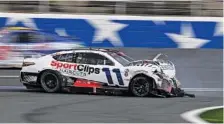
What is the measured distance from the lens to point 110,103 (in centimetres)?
1288

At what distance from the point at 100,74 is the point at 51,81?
125 cm

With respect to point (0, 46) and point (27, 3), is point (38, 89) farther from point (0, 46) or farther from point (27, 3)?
point (27, 3)

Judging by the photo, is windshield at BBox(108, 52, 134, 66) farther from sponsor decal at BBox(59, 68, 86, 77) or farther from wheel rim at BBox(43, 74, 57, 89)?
wheel rim at BBox(43, 74, 57, 89)

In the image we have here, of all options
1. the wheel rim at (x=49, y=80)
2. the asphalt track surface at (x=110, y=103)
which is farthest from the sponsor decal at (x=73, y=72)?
the asphalt track surface at (x=110, y=103)

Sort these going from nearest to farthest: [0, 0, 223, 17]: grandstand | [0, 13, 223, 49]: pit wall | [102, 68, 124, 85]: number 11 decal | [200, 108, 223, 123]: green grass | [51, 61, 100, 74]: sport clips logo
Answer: [200, 108, 223, 123]: green grass → [102, 68, 124, 85]: number 11 decal → [51, 61, 100, 74]: sport clips logo → [0, 13, 223, 49]: pit wall → [0, 0, 223, 17]: grandstand

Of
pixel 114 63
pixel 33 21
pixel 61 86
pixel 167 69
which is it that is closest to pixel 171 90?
pixel 167 69

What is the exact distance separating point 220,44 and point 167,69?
6.64 metres

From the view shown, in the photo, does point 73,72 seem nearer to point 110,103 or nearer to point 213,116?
point 110,103

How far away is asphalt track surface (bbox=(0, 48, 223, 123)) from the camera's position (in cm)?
1062

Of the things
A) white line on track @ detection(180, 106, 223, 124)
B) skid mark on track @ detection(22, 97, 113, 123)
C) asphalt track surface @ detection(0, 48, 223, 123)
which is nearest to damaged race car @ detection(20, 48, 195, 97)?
asphalt track surface @ detection(0, 48, 223, 123)

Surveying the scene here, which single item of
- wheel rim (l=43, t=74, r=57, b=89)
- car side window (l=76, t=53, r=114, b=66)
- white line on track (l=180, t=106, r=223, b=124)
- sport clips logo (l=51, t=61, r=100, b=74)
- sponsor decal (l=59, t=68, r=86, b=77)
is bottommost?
white line on track (l=180, t=106, r=223, b=124)

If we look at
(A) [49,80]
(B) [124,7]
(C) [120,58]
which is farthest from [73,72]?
(B) [124,7]

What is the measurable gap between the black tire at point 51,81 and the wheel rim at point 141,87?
1.87m

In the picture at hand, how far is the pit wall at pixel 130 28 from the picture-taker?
2072cm
